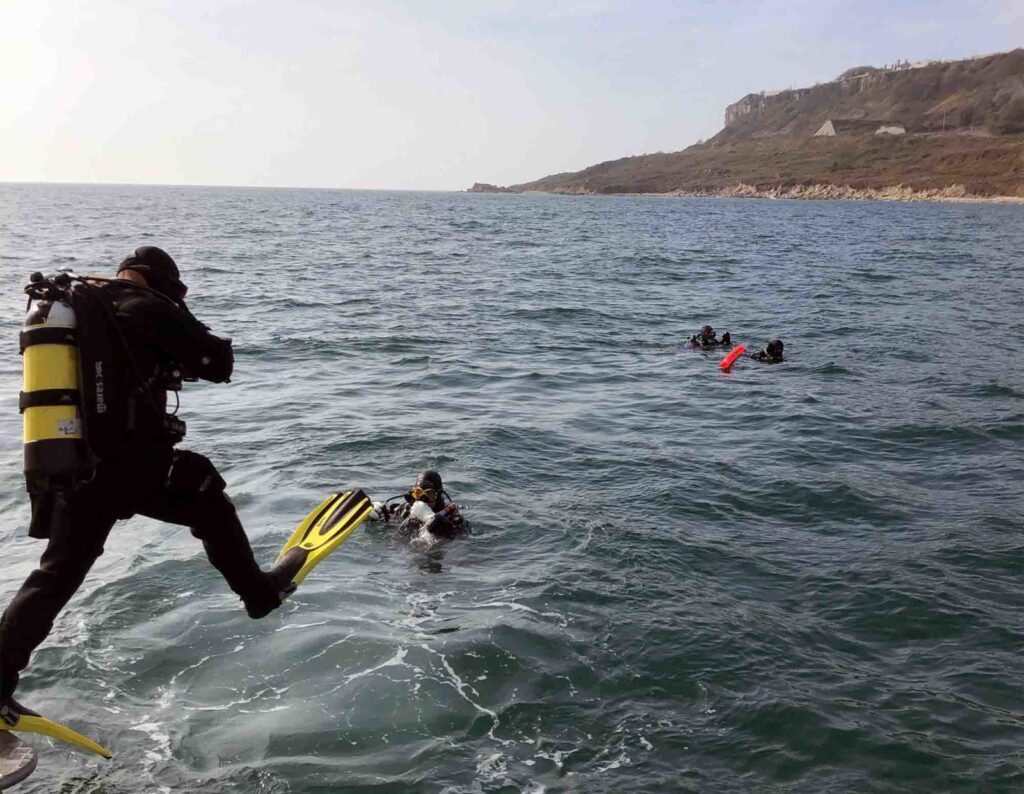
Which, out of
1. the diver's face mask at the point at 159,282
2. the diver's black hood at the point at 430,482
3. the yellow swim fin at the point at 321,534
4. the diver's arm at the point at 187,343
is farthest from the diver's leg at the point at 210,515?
the diver's black hood at the point at 430,482

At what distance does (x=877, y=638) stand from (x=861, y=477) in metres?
4.97

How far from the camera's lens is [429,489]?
10578mm

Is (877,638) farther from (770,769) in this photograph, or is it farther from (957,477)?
(957,477)

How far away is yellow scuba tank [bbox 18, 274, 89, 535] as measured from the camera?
4410 mm

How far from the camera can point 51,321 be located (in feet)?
14.6

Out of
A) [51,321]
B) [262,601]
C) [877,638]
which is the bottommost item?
[877,638]

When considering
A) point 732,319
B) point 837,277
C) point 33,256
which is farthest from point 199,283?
point 837,277

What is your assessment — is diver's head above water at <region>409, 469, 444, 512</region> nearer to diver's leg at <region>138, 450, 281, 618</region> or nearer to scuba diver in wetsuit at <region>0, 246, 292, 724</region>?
diver's leg at <region>138, 450, 281, 618</region>

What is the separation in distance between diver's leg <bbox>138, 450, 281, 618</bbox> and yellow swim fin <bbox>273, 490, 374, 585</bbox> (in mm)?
420

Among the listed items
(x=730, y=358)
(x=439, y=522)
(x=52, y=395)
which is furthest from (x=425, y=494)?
(x=730, y=358)

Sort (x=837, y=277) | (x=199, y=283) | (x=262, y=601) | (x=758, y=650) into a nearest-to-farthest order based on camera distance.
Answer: (x=262, y=601) → (x=758, y=650) → (x=199, y=283) → (x=837, y=277)

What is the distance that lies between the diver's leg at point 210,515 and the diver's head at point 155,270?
921 mm

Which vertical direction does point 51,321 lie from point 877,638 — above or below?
above

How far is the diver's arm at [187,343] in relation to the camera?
4676mm
